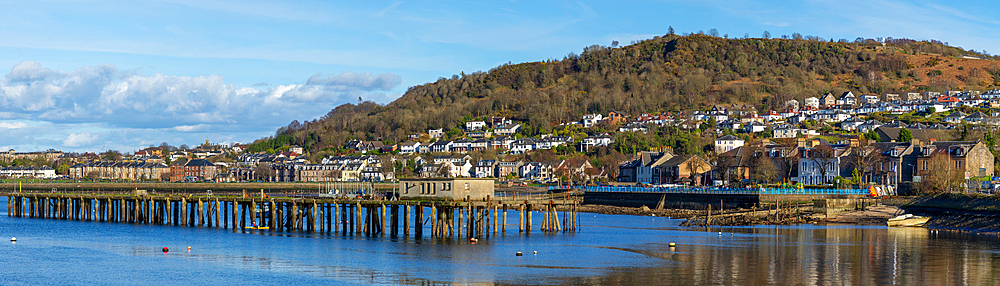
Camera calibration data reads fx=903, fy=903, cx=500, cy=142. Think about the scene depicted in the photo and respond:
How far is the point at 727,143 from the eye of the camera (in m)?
164

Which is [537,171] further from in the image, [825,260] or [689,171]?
[825,260]

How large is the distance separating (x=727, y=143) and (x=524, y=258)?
4999 inches

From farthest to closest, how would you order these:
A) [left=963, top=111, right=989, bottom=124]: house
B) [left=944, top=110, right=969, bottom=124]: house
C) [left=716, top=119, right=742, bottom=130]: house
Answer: [left=716, top=119, right=742, bottom=130]: house, [left=944, top=110, right=969, bottom=124]: house, [left=963, top=111, right=989, bottom=124]: house

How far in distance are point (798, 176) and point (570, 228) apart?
160 feet

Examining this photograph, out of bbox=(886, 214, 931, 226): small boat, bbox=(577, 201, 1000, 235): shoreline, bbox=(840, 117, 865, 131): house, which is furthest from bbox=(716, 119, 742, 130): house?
bbox=(886, 214, 931, 226): small boat

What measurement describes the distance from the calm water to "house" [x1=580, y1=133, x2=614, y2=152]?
4844 inches

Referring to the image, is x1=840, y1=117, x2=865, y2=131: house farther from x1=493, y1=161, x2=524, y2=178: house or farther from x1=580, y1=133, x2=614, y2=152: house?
x1=493, y1=161, x2=524, y2=178: house

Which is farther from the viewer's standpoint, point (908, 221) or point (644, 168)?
point (644, 168)

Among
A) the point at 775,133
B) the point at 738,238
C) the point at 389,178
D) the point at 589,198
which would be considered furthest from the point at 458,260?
the point at 775,133

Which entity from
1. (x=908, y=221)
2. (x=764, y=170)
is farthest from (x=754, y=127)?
(x=908, y=221)

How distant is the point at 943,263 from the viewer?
4125 centimetres

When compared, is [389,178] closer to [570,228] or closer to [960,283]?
[570,228]

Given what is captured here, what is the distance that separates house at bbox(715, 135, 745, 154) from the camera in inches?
6428

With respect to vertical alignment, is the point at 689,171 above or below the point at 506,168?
above
